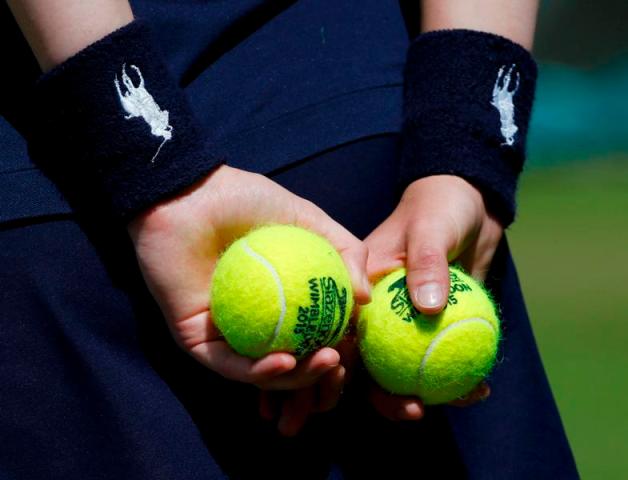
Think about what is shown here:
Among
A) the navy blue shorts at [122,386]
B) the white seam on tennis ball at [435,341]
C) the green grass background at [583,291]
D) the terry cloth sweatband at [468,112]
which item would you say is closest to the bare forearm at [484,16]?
the terry cloth sweatband at [468,112]

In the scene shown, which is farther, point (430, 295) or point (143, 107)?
point (430, 295)

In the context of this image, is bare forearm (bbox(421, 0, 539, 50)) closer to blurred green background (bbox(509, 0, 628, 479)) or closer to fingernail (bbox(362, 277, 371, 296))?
Answer: fingernail (bbox(362, 277, 371, 296))

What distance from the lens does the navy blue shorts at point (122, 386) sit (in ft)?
3.66

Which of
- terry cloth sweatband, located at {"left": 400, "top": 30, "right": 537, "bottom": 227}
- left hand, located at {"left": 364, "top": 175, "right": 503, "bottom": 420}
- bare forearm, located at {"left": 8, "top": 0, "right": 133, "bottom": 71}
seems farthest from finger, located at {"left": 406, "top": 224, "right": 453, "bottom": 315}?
bare forearm, located at {"left": 8, "top": 0, "right": 133, "bottom": 71}

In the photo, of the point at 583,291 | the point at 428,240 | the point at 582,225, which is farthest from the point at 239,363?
the point at 582,225

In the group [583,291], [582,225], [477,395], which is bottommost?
[582,225]

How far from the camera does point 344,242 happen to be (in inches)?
48.4

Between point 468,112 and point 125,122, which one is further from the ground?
point 125,122

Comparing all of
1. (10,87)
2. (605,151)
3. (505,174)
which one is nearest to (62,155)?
(10,87)

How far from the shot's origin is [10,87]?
119cm

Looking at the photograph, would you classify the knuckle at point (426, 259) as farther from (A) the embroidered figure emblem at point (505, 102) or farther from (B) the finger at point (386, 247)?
(A) the embroidered figure emblem at point (505, 102)

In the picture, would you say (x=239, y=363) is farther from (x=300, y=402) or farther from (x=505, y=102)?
(x=505, y=102)

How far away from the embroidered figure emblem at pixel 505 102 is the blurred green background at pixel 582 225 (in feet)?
1.36

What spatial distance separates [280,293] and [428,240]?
0.74 ft
